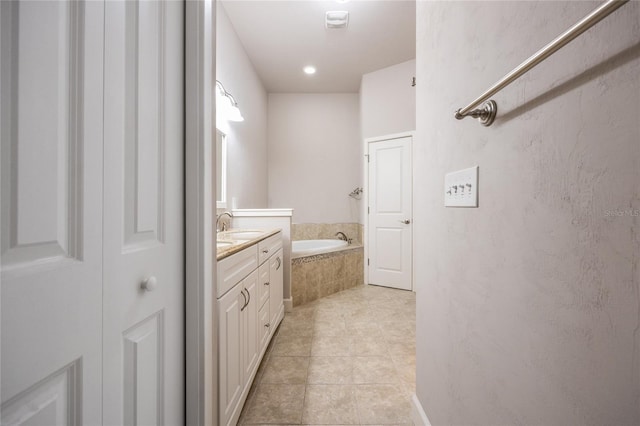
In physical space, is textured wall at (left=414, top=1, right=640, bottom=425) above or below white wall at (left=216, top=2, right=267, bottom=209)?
below


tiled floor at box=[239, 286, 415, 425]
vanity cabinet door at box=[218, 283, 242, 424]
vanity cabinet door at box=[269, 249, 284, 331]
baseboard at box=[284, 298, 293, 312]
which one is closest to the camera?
vanity cabinet door at box=[218, 283, 242, 424]

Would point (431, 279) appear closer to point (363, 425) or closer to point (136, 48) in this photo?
point (363, 425)

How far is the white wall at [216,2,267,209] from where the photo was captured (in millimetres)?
2493

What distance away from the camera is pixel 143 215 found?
26.8 inches

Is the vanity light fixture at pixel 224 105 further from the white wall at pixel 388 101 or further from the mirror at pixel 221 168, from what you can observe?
the white wall at pixel 388 101

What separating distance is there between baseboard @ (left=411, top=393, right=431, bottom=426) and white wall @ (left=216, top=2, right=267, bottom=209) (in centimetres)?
222

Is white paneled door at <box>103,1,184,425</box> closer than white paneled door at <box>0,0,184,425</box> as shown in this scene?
No

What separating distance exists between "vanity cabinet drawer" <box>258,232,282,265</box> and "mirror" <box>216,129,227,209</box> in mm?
651

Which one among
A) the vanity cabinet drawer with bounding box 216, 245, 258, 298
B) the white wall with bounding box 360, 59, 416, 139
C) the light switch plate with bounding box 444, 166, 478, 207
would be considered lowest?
the vanity cabinet drawer with bounding box 216, 245, 258, 298

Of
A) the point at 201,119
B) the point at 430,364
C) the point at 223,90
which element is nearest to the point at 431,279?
the point at 430,364

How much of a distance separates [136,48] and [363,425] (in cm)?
171

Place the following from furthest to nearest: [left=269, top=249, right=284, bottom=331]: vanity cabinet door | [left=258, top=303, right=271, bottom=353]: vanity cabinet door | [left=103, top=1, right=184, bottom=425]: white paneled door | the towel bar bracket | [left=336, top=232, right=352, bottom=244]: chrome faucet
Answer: [left=336, top=232, right=352, bottom=244]: chrome faucet
[left=269, top=249, right=284, bottom=331]: vanity cabinet door
[left=258, top=303, right=271, bottom=353]: vanity cabinet door
the towel bar bracket
[left=103, top=1, right=184, bottom=425]: white paneled door

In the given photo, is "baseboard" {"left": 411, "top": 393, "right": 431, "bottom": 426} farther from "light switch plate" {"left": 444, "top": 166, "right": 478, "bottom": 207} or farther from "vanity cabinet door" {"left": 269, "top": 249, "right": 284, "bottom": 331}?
"vanity cabinet door" {"left": 269, "top": 249, "right": 284, "bottom": 331}

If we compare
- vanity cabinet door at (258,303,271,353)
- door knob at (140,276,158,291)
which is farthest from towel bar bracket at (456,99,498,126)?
vanity cabinet door at (258,303,271,353)
